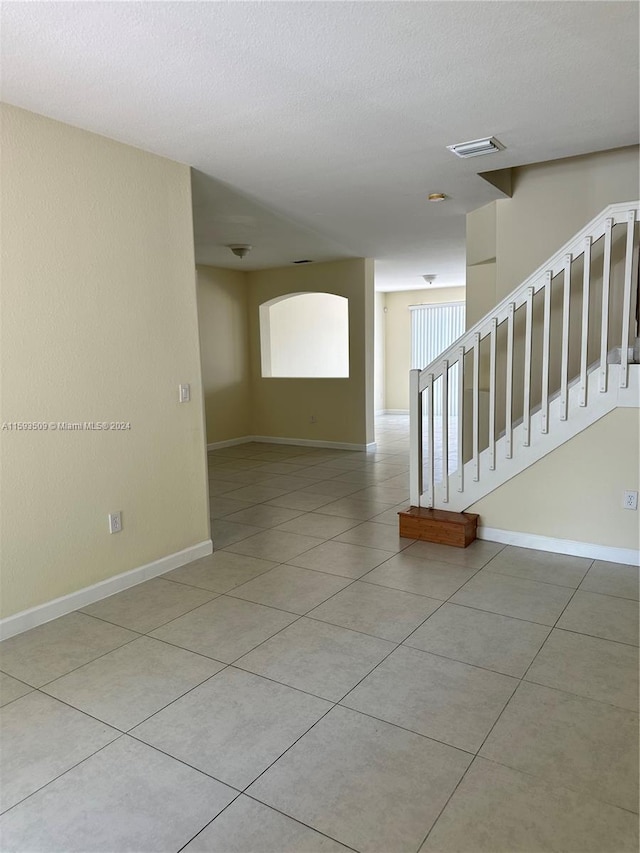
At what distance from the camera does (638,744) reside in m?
1.91

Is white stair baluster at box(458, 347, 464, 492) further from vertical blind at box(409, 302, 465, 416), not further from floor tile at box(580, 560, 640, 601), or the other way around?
vertical blind at box(409, 302, 465, 416)

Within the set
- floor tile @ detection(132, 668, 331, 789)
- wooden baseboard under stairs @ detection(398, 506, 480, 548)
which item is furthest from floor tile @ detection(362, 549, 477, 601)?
floor tile @ detection(132, 668, 331, 789)

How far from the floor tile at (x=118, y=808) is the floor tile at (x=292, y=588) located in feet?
4.05

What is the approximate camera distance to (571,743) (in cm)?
193

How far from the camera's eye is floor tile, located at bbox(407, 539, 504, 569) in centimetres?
365

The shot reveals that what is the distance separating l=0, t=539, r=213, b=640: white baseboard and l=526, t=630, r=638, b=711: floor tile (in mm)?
2257

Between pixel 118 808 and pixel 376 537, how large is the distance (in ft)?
8.93

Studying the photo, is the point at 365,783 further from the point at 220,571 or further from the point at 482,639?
the point at 220,571

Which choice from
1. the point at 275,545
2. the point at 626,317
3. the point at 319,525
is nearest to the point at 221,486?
the point at 319,525

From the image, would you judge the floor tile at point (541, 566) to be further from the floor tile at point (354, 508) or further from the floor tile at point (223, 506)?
the floor tile at point (223, 506)

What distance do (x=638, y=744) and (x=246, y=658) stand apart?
1.55m

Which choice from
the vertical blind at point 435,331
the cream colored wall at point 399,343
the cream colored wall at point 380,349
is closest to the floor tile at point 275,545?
the vertical blind at point 435,331

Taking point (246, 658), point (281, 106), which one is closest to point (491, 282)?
point (281, 106)

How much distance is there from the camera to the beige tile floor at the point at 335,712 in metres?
1.63
